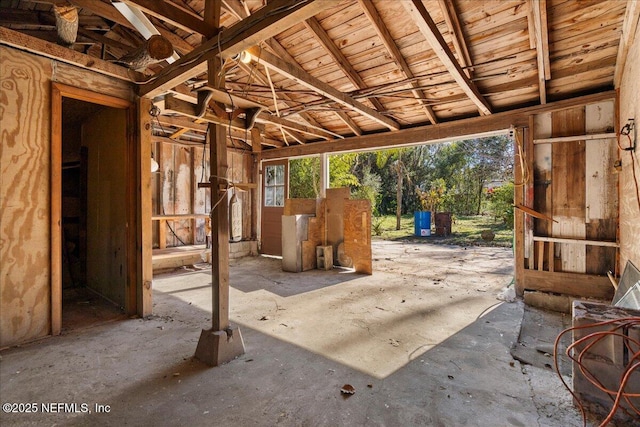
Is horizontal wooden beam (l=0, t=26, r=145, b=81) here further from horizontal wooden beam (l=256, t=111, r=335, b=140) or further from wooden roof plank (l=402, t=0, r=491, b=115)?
wooden roof plank (l=402, t=0, r=491, b=115)

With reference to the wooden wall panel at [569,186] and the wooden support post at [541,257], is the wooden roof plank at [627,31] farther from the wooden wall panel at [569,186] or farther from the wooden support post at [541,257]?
the wooden support post at [541,257]

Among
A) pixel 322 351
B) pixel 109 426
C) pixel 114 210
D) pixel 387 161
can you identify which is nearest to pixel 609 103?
pixel 322 351

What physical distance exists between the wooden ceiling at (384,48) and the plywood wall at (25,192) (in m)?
0.30

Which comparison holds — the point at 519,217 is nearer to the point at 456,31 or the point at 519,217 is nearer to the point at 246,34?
the point at 456,31

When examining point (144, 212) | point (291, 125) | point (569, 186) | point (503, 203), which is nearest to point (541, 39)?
point (569, 186)

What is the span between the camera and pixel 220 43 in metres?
2.10

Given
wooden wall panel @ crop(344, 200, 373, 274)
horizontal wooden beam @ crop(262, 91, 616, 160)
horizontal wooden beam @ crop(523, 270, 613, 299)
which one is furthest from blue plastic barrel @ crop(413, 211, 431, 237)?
horizontal wooden beam @ crop(523, 270, 613, 299)

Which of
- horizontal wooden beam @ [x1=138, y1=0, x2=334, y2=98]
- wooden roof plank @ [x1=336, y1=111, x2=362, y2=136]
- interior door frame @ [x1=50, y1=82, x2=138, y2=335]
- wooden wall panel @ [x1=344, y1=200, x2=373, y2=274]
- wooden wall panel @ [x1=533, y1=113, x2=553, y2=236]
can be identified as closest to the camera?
horizontal wooden beam @ [x1=138, y1=0, x2=334, y2=98]

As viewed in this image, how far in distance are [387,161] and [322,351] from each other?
46.9 ft

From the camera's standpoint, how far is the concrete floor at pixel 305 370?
168 centimetres

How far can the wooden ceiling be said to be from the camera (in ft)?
7.39

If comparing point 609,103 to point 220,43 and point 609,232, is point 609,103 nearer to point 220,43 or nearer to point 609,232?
point 609,232

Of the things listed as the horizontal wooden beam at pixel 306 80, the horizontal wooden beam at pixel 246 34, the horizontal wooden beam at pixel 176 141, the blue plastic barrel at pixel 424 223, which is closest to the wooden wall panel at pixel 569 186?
the horizontal wooden beam at pixel 306 80

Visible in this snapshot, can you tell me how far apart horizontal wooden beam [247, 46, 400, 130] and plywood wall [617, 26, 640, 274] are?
2669mm
